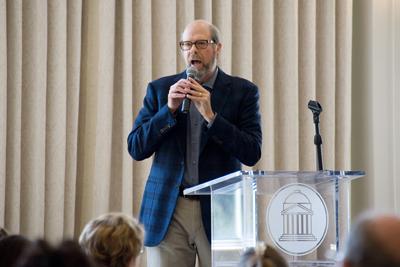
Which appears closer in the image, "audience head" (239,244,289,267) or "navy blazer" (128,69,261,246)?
"audience head" (239,244,289,267)

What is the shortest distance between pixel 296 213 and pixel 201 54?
39.8 inches

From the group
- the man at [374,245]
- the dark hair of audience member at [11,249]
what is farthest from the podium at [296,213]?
the man at [374,245]

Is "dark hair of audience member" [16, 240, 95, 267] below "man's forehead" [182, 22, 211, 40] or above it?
below

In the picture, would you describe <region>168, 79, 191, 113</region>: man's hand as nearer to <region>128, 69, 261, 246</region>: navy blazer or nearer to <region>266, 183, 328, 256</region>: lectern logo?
<region>128, 69, 261, 246</region>: navy blazer

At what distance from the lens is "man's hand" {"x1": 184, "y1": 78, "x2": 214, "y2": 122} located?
138 inches

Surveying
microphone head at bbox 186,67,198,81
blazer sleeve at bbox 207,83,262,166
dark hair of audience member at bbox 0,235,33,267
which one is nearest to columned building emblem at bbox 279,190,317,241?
blazer sleeve at bbox 207,83,262,166

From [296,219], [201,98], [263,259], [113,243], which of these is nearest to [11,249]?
[263,259]

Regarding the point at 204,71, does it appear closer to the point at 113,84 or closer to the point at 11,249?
the point at 113,84

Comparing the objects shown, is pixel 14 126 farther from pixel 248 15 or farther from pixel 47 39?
pixel 248 15

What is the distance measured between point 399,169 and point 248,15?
5.70ft

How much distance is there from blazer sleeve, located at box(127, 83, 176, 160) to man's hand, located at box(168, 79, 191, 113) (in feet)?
0.15

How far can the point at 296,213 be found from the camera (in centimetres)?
311

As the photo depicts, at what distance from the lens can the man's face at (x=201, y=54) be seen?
148 inches

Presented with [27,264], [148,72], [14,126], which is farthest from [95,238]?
[148,72]
